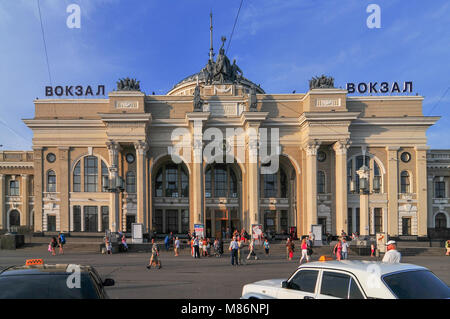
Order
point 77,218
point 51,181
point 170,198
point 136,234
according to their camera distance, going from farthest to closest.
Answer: point 170,198, point 51,181, point 77,218, point 136,234

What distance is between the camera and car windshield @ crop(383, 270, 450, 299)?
623 centimetres

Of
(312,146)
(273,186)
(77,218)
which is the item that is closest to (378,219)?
(312,146)

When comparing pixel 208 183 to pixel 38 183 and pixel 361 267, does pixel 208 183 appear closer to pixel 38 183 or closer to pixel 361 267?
pixel 38 183

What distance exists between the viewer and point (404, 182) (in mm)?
41781

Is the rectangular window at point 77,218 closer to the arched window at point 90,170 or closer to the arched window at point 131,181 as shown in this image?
the arched window at point 90,170

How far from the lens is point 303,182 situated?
41.0m

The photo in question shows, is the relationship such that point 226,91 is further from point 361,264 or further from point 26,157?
point 361,264

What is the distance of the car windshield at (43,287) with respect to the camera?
607 centimetres

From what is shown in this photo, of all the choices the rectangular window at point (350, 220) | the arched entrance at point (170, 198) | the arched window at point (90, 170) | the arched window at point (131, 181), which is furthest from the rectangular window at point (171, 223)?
the rectangular window at point (350, 220)

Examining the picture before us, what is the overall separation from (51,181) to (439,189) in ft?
142

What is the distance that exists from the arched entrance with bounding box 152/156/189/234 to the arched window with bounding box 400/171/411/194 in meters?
23.0

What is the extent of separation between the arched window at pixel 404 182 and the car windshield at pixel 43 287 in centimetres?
4083

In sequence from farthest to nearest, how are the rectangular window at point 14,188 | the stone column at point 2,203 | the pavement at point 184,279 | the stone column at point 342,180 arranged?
the rectangular window at point 14,188 < the stone column at point 2,203 < the stone column at point 342,180 < the pavement at point 184,279
